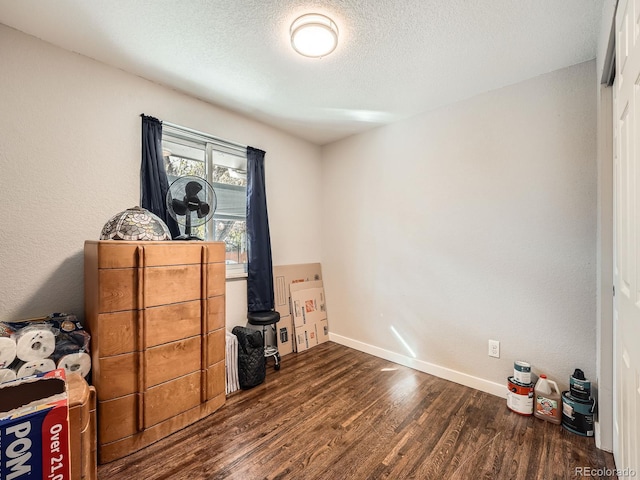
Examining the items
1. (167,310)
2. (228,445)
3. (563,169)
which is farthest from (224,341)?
(563,169)

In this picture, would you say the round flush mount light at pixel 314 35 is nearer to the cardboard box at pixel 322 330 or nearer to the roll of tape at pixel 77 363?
the roll of tape at pixel 77 363

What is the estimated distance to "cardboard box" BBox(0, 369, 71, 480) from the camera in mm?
958

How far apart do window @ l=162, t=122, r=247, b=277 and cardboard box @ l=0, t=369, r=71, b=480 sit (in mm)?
1424

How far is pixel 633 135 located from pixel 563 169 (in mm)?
1192

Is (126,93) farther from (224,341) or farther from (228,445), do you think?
(228,445)

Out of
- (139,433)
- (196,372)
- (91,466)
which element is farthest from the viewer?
(196,372)

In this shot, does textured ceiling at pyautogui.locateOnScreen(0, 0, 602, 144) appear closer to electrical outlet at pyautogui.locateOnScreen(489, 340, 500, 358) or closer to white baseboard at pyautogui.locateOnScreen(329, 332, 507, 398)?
electrical outlet at pyautogui.locateOnScreen(489, 340, 500, 358)

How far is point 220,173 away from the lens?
2734 mm

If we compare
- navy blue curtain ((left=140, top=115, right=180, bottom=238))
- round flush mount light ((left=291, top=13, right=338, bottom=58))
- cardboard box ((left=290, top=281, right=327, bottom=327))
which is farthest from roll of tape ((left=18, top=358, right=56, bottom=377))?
round flush mount light ((left=291, top=13, right=338, bottom=58))

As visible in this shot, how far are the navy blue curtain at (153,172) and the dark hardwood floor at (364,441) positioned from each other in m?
1.61

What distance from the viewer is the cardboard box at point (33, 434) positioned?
958 mm

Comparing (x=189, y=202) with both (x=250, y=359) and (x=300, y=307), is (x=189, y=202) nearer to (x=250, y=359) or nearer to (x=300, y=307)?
(x=250, y=359)

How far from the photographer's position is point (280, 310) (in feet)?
9.94

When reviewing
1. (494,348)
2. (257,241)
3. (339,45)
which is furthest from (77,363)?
(494,348)
